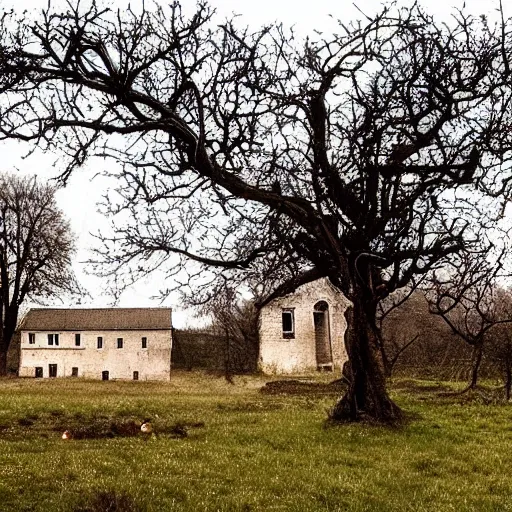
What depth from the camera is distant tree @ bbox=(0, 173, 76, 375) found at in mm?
45438

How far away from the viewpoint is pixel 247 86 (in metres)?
14.8

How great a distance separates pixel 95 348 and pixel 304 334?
781 inches

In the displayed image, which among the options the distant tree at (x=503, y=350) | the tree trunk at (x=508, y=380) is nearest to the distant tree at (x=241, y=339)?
the distant tree at (x=503, y=350)

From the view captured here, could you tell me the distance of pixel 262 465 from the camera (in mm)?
10102

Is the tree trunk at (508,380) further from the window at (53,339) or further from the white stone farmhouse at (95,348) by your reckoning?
the window at (53,339)

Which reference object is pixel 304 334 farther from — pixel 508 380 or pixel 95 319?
pixel 508 380

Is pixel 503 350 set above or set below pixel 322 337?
below

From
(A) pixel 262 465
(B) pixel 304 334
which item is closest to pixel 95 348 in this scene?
(B) pixel 304 334

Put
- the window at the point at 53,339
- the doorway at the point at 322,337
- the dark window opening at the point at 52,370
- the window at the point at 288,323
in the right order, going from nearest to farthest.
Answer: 1. the window at the point at 288,323
2. the doorway at the point at 322,337
3. the dark window opening at the point at 52,370
4. the window at the point at 53,339

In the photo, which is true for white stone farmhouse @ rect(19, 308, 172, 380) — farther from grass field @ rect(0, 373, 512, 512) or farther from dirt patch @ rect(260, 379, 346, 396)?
grass field @ rect(0, 373, 512, 512)

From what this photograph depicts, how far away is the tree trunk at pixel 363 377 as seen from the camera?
15164mm

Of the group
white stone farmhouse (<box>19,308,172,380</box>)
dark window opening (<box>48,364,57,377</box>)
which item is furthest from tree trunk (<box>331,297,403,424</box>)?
dark window opening (<box>48,364,57,377</box>)

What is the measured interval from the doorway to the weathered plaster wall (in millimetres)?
13862

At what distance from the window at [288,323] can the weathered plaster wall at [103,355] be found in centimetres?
1091
